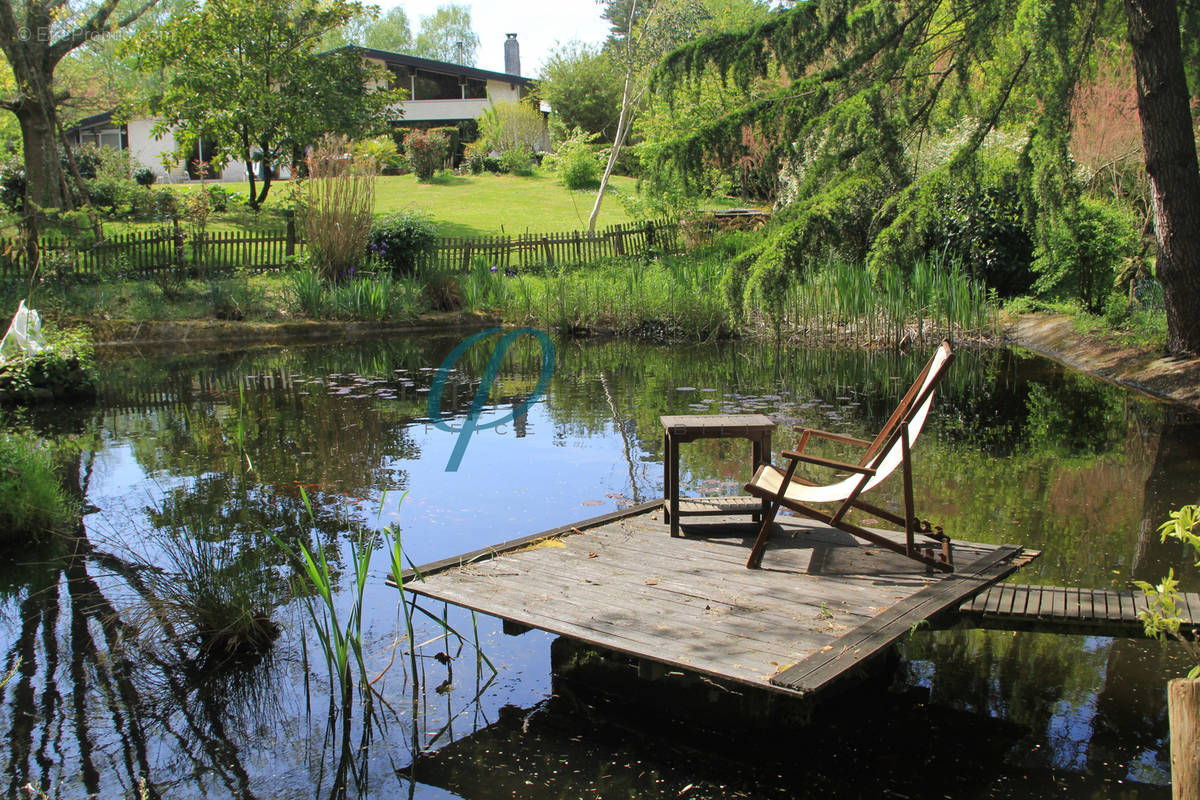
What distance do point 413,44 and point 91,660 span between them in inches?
3022

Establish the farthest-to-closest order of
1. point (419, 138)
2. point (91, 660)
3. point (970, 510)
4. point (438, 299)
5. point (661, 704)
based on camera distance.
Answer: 1. point (419, 138)
2. point (438, 299)
3. point (970, 510)
4. point (91, 660)
5. point (661, 704)

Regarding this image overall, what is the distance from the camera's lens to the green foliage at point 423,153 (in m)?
34.6

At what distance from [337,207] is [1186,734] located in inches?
656

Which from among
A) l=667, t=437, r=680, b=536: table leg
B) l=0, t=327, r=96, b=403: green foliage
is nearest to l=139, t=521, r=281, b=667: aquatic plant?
l=667, t=437, r=680, b=536: table leg

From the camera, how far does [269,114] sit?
2245cm

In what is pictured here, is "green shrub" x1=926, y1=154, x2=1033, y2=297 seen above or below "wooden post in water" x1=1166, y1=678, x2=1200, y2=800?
above

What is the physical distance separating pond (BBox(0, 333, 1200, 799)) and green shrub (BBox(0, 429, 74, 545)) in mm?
194

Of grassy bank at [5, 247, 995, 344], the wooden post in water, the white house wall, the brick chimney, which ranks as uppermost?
the brick chimney

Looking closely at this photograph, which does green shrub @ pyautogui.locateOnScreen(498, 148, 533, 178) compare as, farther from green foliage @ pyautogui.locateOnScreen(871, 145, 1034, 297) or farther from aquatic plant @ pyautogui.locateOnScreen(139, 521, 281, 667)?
aquatic plant @ pyautogui.locateOnScreen(139, 521, 281, 667)

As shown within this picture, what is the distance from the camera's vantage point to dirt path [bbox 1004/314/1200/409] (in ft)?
34.5

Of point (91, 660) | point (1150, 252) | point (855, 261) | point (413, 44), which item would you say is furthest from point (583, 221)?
point (413, 44)

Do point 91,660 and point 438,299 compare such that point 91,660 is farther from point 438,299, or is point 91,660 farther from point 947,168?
point 438,299

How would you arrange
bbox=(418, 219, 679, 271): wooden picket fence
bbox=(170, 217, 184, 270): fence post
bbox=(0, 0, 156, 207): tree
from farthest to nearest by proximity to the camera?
bbox=(0, 0, 156, 207): tree < bbox=(418, 219, 679, 271): wooden picket fence < bbox=(170, 217, 184, 270): fence post

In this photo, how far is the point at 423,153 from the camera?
3472 centimetres
